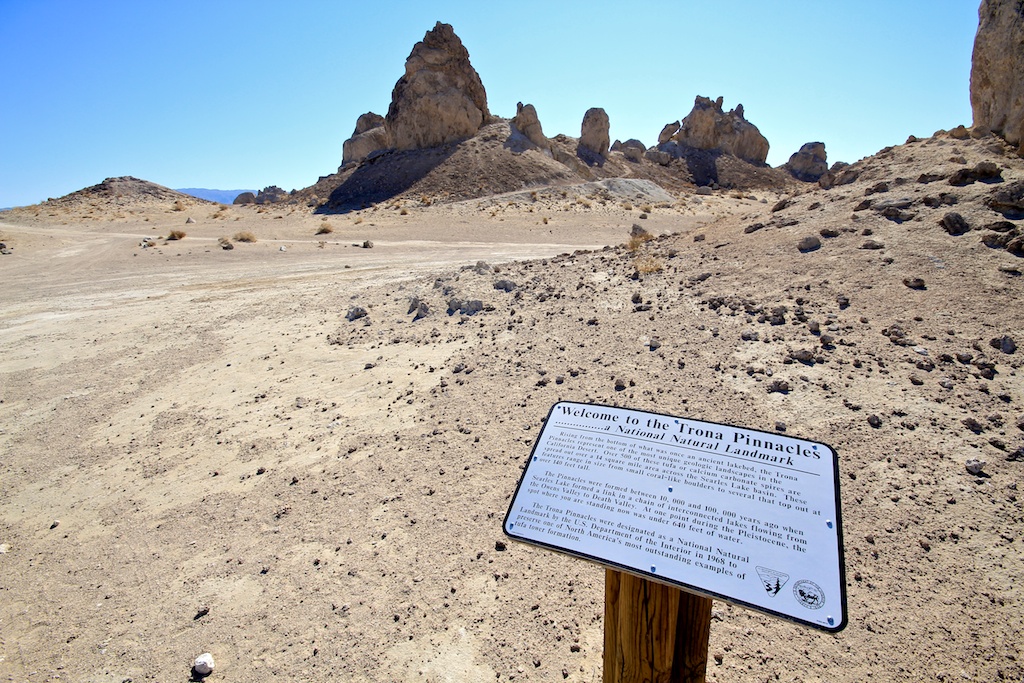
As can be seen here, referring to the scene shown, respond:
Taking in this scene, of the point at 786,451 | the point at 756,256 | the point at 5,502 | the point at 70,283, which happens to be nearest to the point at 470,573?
the point at 786,451

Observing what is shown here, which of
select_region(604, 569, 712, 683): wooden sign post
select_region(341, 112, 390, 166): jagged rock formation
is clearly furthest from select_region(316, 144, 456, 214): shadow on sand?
select_region(604, 569, 712, 683): wooden sign post

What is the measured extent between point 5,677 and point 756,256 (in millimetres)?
9196

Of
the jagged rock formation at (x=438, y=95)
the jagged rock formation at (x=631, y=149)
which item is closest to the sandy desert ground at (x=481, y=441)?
the jagged rock formation at (x=438, y=95)

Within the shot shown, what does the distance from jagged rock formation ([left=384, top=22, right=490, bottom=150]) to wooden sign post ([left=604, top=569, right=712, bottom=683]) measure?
134 feet

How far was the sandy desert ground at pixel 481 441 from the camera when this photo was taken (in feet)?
10.8

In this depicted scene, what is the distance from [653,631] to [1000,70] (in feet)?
56.4

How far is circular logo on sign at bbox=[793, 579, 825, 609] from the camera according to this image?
1.64m

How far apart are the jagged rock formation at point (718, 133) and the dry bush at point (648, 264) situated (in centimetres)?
4800

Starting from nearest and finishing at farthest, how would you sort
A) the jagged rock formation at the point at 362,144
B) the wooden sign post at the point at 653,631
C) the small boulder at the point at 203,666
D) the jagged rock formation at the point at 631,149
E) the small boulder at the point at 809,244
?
the wooden sign post at the point at 653,631 < the small boulder at the point at 203,666 < the small boulder at the point at 809,244 < the jagged rock formation at the point at 631,149 < the jagged rock formation at the point at 362,144

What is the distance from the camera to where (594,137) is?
4538 cm

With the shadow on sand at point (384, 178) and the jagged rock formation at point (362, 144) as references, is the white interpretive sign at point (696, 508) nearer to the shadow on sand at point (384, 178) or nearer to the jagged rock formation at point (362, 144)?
the shadow on sand at point (384, 178)

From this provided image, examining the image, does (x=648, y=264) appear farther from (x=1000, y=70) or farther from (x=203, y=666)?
(x=1000, y=70)

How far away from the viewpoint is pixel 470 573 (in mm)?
3779

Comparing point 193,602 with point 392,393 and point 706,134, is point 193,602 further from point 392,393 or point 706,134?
point 706,134
